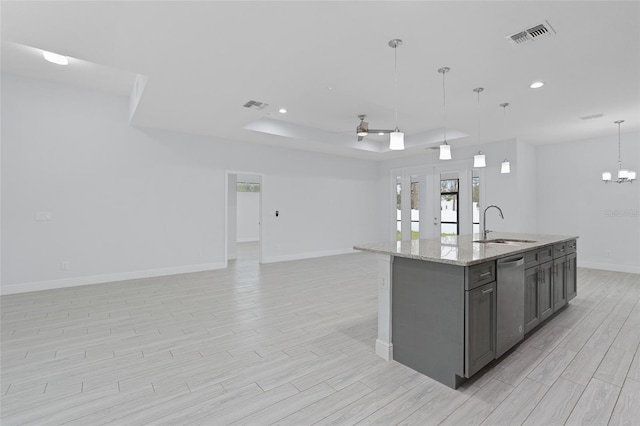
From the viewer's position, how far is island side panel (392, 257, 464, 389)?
85.3 inches

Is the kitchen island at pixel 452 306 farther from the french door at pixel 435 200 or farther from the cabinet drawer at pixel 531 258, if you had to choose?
the french door at pixel 435 200

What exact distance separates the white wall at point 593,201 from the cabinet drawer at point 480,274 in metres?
5.61

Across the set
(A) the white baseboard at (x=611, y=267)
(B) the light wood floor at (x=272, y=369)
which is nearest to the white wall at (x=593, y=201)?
(A) the white baseboard at (x=611, y=267)

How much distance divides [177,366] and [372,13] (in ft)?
10.1

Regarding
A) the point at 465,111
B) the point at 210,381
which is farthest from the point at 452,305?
the point at 465,111

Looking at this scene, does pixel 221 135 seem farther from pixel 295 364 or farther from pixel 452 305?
pixel 452 305

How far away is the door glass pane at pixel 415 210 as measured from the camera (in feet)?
27.8

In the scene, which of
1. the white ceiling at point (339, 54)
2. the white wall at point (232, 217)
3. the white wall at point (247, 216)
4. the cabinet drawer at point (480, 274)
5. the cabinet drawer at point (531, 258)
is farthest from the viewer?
the white wall at point (247, 216)

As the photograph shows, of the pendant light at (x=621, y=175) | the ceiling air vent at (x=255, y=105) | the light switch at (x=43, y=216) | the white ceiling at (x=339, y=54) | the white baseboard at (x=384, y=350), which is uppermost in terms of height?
the ceiling air vent at (x=255, y=105)

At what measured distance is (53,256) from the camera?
4.80 m

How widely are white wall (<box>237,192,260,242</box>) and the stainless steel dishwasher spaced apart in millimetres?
10491

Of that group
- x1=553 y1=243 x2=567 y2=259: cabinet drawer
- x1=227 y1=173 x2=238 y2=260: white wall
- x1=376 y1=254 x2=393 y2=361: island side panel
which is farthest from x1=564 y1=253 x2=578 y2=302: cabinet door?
x1=227 y1=173 x2=238 y2=260: white wall

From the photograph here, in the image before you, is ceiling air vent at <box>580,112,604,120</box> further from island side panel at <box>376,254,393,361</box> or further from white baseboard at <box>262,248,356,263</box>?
white baseboard at <box>262,248,356,263</box>

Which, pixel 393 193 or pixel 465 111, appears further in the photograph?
pixel 393 193
